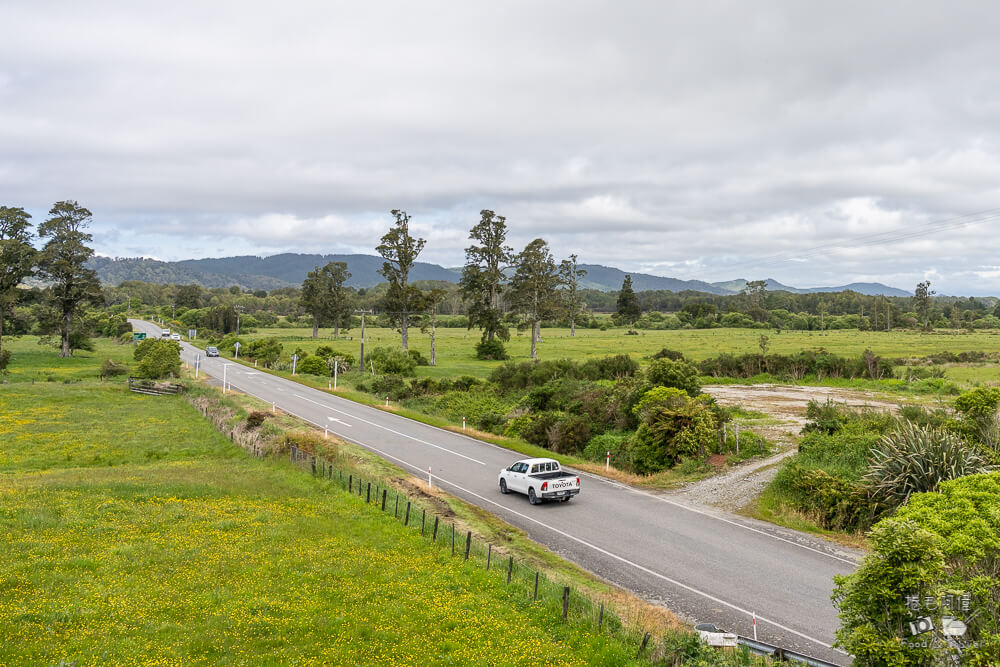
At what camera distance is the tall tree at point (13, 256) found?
201 ft

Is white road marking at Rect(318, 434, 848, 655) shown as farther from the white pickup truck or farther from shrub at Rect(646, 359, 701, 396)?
shrub at Rect(646, 359, 701, 396)

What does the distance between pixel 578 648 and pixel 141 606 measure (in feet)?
29.7

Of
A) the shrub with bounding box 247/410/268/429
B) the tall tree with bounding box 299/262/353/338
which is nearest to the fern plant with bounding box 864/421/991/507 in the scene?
the shrub with bounding box 247/410/268/429

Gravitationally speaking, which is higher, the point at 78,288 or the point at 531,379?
the point at 78,288

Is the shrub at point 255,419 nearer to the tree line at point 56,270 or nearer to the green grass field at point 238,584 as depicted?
the green grass field at point 238,584

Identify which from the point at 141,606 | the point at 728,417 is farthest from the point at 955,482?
the point at 728,417

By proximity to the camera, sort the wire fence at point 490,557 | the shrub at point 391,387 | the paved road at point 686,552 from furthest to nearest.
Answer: the shrub at point 391,387 < the paved road at point 686,552 < the wire fence at point 490,557

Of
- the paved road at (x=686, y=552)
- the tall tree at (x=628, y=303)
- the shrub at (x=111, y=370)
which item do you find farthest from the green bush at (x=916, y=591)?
the tall tree at (x=628, y=303)

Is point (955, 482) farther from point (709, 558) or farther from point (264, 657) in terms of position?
point (264, 657)

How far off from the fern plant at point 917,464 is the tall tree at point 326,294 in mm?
113935

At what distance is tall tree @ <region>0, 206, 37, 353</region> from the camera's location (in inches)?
2411

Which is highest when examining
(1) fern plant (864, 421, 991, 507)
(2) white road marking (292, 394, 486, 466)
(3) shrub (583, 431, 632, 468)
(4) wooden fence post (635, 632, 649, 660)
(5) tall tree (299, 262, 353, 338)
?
(5) tall tree (299, 262, 353, 338)

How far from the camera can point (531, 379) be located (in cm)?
5338

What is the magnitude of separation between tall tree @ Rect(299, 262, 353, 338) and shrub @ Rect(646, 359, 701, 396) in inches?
3799
